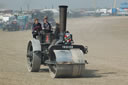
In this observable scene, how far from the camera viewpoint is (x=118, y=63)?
45.2 ft

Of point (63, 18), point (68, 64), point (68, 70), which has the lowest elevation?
point (68, 70)

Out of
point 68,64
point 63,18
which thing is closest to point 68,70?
point 68,64

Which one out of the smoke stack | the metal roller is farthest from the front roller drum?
the smoke stack

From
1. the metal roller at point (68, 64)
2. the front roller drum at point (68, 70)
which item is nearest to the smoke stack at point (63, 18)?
the metal roller at point (68, 64)

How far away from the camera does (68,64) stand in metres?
9.34

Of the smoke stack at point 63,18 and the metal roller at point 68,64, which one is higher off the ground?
the smoke stack at point 63,18

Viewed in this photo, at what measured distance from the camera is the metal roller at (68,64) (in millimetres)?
9317

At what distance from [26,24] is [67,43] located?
3181 cm

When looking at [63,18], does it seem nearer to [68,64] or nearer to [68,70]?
[68,64]

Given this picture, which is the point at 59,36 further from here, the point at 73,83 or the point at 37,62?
the point at 73,83

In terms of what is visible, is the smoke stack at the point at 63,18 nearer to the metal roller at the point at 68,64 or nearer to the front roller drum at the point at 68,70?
the metal roller at the point at 68,64

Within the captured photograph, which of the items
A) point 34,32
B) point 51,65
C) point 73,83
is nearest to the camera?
point 73,83

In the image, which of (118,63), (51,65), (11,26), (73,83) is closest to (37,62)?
(51,65)

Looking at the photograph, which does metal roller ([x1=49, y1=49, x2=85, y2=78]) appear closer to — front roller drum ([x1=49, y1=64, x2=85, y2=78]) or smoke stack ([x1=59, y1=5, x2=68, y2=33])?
front roller drum ([x1=49, y1=64, x2=85, y2=78])
